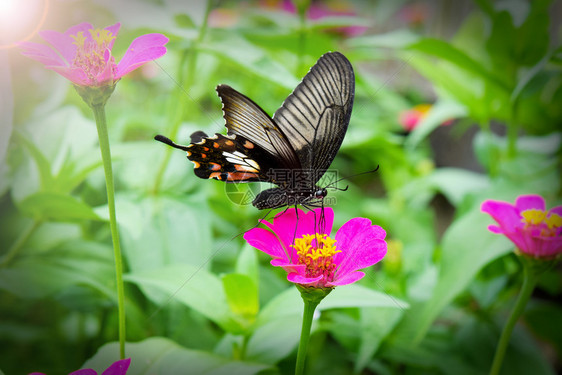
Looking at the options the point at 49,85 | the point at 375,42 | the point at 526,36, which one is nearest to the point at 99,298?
the point at 49,85

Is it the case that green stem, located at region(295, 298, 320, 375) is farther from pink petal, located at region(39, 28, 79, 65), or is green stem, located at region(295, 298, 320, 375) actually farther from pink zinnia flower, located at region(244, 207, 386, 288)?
pink petal, located at region(39, 28, 79, 65)

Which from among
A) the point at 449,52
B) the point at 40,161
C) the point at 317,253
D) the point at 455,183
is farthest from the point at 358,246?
the point at 455,183

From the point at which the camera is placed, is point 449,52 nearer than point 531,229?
No

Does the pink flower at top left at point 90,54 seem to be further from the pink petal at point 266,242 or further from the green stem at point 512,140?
the green stem at point 512,140

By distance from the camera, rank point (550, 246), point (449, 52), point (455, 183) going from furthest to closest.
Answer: point (455, 183), point (449, 52), point (550, 246)

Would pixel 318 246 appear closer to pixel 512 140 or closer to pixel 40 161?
pixel 40 161

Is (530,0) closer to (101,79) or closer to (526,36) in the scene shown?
(526,36)

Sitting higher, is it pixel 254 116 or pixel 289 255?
pixel 254 116
